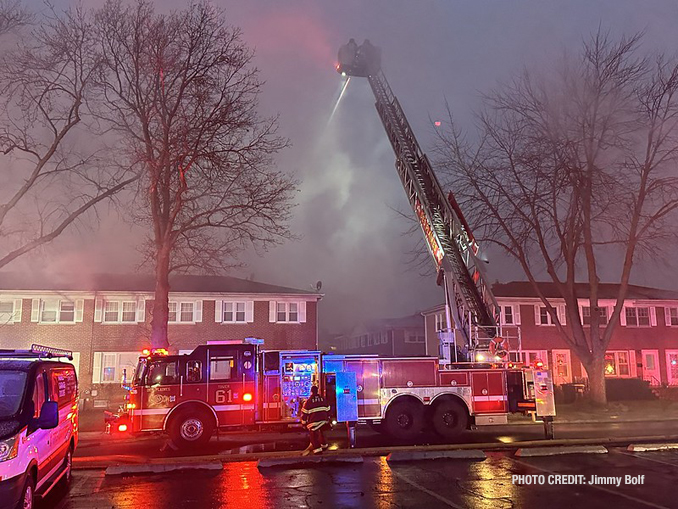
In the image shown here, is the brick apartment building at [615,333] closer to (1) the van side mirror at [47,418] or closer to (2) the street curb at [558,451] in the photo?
(2) the street curb at [558,451]

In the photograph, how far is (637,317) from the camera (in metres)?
34.5

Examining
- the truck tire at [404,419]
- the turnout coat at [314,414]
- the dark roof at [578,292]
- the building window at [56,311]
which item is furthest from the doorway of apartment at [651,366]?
the building window at [56,311]

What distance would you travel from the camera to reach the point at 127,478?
31.0 feet

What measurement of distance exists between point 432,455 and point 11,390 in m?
7.18

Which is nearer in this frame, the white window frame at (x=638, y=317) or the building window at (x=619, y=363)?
the building window at (x=619, y=363)

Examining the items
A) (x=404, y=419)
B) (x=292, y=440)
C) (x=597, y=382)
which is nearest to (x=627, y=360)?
(x=597, y=382)

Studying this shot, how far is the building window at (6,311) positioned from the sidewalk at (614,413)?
23.3 m

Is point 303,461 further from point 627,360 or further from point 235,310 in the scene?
point 627,360

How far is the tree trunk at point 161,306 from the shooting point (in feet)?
59.3

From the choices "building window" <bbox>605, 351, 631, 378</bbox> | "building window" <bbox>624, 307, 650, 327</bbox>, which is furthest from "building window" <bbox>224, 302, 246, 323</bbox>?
"building window" <bbox>624, 307, 650, 327</bbox>

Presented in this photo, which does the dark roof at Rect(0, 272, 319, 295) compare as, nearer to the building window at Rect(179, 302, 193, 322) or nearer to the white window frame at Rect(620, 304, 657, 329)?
the building window at Rect(179, 302, 193, 322)

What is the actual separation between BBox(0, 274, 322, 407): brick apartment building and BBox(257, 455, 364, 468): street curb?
18.5 meters

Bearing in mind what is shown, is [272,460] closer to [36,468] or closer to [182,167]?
[36,468]

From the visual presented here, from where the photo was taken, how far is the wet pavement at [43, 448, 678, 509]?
751cm
